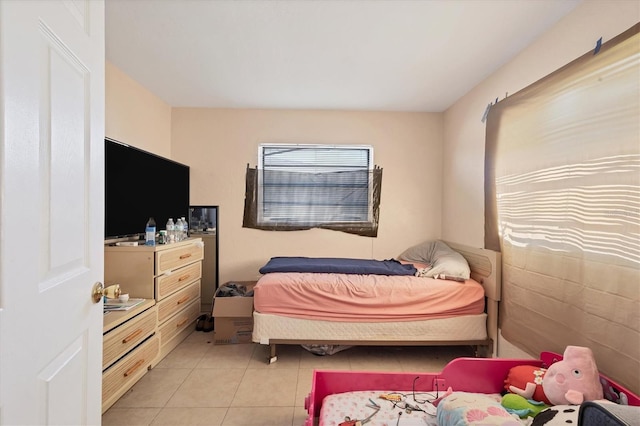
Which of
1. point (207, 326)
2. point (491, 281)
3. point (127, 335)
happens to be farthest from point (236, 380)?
point (491, 281)

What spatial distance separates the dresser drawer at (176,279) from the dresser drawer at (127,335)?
16cm

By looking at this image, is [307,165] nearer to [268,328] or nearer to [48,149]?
[268,328]

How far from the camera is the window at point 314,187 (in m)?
3.73

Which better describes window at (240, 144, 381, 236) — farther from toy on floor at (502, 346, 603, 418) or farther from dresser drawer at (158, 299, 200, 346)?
toy on floor at (502, 346, 603, 418)

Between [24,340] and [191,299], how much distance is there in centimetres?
258

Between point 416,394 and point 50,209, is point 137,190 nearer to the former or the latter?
point 50,209

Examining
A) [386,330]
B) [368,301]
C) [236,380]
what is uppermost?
[368,301]

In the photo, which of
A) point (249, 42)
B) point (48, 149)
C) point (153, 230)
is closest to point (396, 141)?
point (249, 42)

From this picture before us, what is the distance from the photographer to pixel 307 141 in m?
3.71

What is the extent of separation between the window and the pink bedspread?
123cm

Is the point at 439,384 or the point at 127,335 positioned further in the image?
the point at 127,335

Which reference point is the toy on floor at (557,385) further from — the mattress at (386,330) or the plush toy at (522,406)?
the mattress at (386,330)

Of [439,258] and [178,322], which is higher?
[439,258]

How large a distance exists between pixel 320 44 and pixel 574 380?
2.54 m
